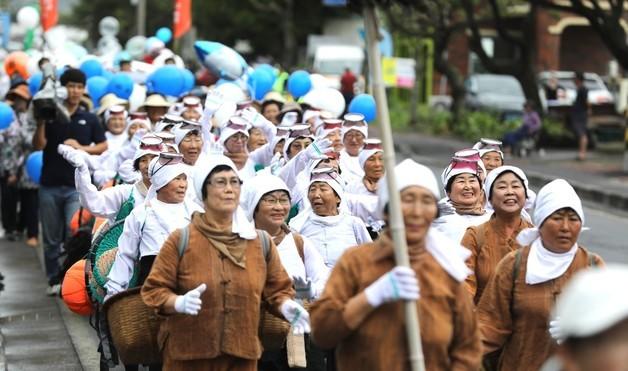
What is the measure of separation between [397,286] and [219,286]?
1743mm

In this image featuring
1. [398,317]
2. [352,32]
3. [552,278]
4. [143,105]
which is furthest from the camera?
[352,32]

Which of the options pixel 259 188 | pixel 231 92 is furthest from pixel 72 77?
pixel 259 188

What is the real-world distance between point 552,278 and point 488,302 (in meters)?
0.31

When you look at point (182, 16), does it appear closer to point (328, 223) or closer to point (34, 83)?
point (34, 83)

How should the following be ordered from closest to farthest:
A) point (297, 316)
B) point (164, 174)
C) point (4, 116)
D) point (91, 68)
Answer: point (297, 316)
point (164, 174)
point (4, 116)
point (91, 68)

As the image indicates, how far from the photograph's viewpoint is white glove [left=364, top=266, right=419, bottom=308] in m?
4.79

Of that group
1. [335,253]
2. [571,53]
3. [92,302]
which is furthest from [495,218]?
[571,53]

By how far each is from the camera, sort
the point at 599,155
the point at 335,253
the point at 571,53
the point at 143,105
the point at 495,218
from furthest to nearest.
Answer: the point at 571,53, the point at 599,155, the point at 143,105, the point at 335,253, the point at 495,218

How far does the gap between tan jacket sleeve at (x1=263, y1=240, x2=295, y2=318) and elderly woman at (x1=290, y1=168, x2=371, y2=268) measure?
1.99 m

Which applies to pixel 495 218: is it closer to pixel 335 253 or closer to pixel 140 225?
pixel 335 253

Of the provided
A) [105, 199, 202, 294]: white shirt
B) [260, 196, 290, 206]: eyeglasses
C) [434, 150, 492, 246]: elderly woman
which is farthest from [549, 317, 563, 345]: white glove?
[105, 199, 202, 294]: white shirt

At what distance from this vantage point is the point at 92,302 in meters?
8.88

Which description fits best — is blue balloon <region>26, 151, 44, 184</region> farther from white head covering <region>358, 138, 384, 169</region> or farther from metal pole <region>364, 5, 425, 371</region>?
metal pole <region>364, 5, 425, 371</region>

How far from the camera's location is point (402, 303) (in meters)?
5.00
